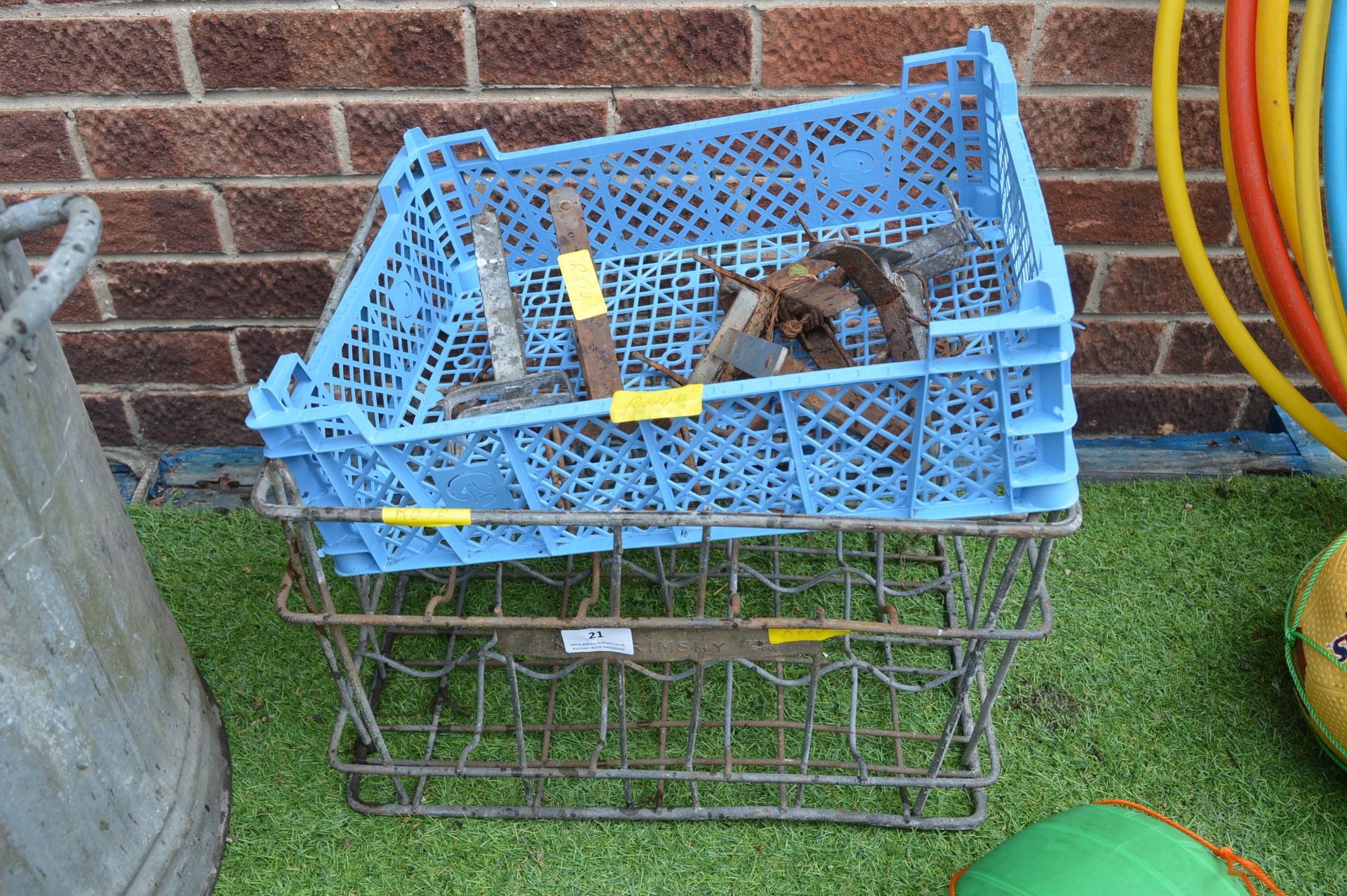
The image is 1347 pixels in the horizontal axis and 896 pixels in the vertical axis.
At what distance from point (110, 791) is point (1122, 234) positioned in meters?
1.96

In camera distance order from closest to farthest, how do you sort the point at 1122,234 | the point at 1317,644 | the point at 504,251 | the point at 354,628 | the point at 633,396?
the point at 633,396
the point at 1317,644
the point at 504,251
the point at 354,628
the point at 1122,234

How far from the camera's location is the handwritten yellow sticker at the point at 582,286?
5.02ft

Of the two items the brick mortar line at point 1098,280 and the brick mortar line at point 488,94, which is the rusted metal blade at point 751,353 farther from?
the brick mortar line at point 1098,280

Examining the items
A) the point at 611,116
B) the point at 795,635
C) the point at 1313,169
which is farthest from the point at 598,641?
the point at 1313,169

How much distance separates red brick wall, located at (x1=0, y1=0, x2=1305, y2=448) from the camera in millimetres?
1823

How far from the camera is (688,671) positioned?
1.67 meters

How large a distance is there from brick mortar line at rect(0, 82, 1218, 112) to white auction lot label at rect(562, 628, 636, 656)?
3.36ft

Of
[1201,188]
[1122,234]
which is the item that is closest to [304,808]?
[1122,234]

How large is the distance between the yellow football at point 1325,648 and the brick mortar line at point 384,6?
3.23 ft

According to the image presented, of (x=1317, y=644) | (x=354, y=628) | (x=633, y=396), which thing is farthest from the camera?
(x=354, y=628)

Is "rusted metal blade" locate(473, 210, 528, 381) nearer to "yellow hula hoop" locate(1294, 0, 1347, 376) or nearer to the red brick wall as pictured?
the red brick wall

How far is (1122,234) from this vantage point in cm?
205

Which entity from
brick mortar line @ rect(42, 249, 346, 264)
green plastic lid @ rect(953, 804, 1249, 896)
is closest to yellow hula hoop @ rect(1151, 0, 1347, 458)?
green plastic lid @ rect(953, 804, 1249, 896)

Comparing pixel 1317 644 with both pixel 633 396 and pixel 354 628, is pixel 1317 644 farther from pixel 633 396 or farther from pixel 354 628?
pixel 354 628
